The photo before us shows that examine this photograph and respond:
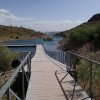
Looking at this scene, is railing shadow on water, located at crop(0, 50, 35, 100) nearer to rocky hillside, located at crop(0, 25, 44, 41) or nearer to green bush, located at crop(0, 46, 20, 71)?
green bush, located at crop(0, 46, 20, 71)

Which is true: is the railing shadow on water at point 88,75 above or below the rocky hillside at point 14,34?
above

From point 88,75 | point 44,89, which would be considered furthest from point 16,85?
point 88,75

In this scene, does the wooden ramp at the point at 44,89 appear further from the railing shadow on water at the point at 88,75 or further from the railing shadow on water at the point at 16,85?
the railing shadow on water at the point at 88,75

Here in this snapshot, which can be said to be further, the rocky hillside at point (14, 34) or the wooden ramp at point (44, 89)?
the rocky hillside at point (14, 34)

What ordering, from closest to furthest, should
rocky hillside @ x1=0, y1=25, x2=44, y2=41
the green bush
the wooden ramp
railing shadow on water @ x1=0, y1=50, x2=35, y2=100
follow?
railing shadow on water @ x1=0, y1=50, x2=35, y2=100 → the wooden ramp → the green bush → rocky hillside @ x1=0, y1=25, x2=44, y2=41

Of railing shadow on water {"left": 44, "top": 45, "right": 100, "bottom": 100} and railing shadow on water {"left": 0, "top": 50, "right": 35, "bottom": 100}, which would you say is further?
railing shadow on water {"left": 44, "top": 45, "right": 100, "bottom": 100}

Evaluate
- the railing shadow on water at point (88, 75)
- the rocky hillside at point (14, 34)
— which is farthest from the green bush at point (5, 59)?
the rocky hillside at point (14, 34)

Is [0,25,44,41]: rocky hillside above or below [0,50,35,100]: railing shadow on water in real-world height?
below

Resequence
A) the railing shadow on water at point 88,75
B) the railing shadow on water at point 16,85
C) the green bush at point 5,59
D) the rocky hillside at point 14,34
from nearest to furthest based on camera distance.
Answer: the railing shadow on water at point 16,85 < the railing shadow on water at point 88,75 < the green bush at point 5,59 < the rocky hillside at point 14,34

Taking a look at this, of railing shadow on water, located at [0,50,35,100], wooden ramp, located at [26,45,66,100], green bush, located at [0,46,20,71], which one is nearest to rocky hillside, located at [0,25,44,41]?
green bush, located at [0,46,20,71]

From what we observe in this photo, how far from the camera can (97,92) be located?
9188 millimetres

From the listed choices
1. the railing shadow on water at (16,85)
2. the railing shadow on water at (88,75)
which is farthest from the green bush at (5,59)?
the railing shadow on water at (88,75)

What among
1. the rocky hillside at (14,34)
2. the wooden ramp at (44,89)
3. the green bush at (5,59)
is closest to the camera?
the wooden ramp at (44,89)

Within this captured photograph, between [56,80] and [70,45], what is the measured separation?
40183mm
